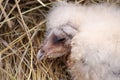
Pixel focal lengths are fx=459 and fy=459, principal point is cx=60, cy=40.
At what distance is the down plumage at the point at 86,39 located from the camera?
5.82ft

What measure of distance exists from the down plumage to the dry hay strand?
0.29 ft

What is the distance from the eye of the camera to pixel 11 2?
2025mm

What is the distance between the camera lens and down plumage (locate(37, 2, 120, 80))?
177 centimetres

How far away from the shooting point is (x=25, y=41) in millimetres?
2004

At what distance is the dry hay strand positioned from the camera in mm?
1938

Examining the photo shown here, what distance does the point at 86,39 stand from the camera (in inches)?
70.9

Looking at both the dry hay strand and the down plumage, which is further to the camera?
the dry hay strand

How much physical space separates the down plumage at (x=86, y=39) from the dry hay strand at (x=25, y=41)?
0.29ft

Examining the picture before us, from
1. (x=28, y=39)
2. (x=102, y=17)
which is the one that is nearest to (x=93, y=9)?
(x=102, y=17)

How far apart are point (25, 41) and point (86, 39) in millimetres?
325

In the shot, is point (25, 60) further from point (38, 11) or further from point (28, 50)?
point (38, 11)

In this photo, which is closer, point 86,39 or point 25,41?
point 86,39

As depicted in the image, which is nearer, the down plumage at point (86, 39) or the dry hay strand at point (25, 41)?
the down plumage at point (86, 39)

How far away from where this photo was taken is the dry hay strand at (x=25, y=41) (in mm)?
1938
